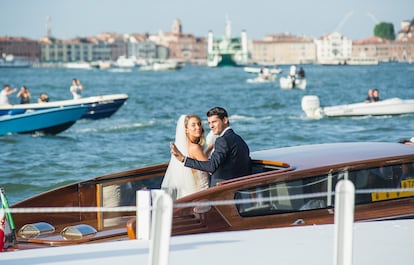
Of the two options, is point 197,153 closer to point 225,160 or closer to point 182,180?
point 182,180

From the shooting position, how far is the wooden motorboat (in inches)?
250

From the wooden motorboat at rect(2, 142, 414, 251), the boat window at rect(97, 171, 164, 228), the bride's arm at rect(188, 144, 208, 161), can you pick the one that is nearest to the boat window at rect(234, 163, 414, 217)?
the wooden motorboat at rect(2, 142, 414, 251)

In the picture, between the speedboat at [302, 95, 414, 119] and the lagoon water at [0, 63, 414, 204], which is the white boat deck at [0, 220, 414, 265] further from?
the speedboat at [302, 95, 414, 119]

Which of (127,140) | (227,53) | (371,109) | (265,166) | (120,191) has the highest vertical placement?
(265,166)

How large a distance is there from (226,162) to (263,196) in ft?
2.30

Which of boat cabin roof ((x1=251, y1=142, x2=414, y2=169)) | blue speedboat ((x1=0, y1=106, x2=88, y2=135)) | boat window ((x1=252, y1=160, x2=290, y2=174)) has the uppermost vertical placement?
boat cabin roof ((x1=251, y1=142, x2=414, y2=169))

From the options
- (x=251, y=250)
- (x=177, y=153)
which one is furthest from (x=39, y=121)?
(x=251, y=250)

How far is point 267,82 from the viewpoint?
7881 centimetres

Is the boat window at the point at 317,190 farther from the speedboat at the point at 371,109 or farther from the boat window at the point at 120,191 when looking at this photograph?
the speedboat at the point at 371,109

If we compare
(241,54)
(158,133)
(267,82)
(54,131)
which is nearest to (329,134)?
(158,133)

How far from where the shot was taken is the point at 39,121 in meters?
25.4

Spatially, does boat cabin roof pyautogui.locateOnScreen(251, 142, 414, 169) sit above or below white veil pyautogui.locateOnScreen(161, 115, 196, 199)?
above

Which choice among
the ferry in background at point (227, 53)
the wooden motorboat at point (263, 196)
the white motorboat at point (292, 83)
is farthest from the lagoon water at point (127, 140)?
the ferry in background at point (227, 53)

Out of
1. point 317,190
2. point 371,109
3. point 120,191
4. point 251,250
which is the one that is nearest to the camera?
point 251,250
